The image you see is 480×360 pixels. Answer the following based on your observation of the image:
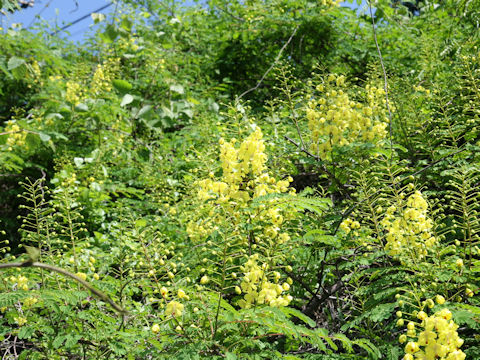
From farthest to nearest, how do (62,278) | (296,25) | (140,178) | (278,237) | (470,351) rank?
(296,25) < (140,178) < (62,278) < (278,237) < (470,351)

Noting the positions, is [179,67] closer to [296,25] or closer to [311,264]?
[296,25]

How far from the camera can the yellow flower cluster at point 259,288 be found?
1.99 metres

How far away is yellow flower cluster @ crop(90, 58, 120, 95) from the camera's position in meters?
5.75

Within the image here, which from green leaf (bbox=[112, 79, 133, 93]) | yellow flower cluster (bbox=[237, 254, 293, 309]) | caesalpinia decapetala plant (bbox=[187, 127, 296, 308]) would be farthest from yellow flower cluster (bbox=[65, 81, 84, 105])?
yellow flower cluster (bbox=[237, 254, 293, 309])

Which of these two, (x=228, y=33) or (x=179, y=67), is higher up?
(x=228, y=33)

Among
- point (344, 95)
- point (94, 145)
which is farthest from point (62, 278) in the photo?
point (94, 145)

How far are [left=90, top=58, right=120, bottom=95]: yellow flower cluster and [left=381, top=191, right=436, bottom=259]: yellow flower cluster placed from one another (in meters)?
4.43

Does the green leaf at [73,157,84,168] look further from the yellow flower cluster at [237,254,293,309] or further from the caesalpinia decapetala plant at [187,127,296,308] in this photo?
the yellow flower cluster at [237,254,293,309]

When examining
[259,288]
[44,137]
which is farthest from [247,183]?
[44,137]

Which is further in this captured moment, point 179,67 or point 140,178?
point 179,67

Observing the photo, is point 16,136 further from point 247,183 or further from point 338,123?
point 338,123

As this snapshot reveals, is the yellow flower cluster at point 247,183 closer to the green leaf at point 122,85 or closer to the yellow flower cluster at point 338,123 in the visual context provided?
the yellow flower cluster at point 338,123

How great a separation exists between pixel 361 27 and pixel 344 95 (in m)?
3.61

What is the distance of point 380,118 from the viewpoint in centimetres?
350
